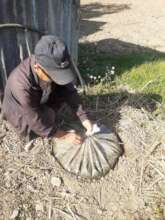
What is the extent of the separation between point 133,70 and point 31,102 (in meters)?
2.21

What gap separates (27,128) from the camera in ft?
13.7

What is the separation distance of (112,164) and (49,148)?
635 mm

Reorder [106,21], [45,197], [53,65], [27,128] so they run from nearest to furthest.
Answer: [53,65]
[45,197]
[27,128]
[106,21]

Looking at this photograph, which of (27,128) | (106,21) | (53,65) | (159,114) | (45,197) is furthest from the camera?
(106,21)

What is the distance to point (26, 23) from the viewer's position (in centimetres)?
456

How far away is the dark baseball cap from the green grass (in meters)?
1.63

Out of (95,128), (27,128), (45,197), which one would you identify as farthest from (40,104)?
(45,197)

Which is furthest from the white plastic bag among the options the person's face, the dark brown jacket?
the person's face

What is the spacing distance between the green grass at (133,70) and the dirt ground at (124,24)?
653 mm

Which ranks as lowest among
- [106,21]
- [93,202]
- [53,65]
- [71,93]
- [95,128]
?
[106,21]

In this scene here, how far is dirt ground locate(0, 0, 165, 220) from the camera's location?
12.6 ft

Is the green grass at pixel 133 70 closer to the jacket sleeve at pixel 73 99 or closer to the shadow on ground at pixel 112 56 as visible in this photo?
the shadow on ground at pixel 112 56

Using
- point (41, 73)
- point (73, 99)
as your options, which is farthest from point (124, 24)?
point (41, 73)

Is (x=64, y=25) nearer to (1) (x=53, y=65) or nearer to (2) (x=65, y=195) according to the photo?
(1) (x=53, y=65)
